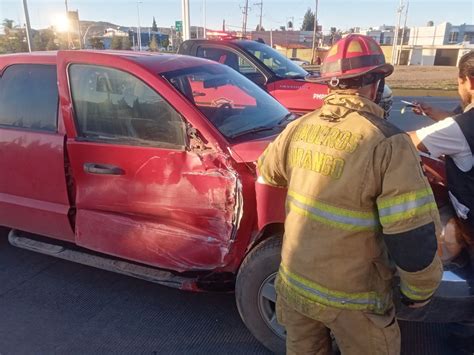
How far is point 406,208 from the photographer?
1435mm

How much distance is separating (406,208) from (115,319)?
7.70ft

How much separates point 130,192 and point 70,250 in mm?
822

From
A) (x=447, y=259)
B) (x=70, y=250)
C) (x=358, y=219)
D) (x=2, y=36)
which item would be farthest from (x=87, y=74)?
(x=2, y=36)

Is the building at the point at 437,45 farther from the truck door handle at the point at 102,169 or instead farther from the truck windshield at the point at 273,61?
the truck door handle at the point at 102,169

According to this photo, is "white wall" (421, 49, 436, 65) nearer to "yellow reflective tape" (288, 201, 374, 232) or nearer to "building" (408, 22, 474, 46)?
"building" (408, 22, 474, 46)

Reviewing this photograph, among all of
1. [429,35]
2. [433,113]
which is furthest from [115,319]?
[429,35]

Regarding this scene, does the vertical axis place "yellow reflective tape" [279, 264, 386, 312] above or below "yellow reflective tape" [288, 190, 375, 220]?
below

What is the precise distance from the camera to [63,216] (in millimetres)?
3225

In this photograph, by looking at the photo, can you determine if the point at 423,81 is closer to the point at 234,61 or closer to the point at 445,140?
the point at 234,61

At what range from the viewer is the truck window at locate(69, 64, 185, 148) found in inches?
113

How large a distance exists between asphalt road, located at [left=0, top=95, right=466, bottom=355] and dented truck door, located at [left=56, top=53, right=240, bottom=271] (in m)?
0.45

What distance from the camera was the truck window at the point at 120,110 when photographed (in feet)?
9.41

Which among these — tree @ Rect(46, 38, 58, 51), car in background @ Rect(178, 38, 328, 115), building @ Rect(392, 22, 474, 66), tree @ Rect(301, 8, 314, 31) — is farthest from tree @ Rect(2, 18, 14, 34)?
tree @ Rect(301, 8, 314, 31)

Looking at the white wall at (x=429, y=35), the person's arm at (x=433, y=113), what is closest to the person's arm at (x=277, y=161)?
the person's arm at (x=433, y=113)
